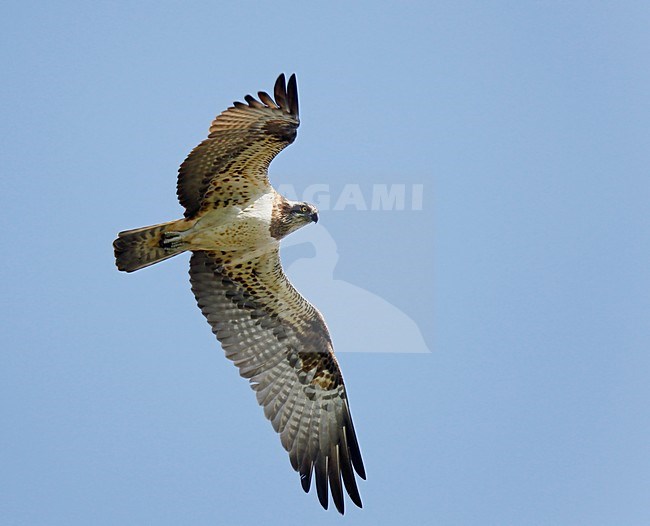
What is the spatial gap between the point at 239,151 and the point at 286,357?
244 cm

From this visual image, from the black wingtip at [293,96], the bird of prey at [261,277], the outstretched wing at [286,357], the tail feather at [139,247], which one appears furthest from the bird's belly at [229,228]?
the black wingtip at [293,96]

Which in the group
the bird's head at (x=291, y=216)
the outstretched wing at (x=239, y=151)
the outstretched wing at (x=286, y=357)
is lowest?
the outstretched wing at (x=286, y=357)

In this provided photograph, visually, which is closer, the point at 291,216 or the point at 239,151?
the point at 239,151

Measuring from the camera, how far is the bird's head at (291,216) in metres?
11.1

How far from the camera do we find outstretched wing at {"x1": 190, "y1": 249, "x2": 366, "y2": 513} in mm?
11836

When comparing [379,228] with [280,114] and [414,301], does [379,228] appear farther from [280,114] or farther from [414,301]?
[280,114]

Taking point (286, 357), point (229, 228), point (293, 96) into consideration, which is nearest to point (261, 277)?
point (229, 228)

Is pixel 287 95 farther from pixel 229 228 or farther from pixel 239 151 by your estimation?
pixel 229 228

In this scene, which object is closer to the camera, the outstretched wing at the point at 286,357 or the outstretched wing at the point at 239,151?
the outstretched wing at the point at 239,151

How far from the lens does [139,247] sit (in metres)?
11.1

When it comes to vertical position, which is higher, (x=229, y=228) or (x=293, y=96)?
(x=293, y=96)

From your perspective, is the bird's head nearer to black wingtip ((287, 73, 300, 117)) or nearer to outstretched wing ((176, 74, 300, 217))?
outstretched wing ((176, 74, 300, 217))

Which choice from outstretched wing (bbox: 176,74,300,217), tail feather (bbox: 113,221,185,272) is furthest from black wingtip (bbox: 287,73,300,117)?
tail feather (bbox: 113,221,185,272)

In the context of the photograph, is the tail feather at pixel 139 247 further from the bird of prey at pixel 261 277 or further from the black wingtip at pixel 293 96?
the black wingtip at pixel 293 96
